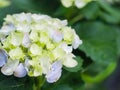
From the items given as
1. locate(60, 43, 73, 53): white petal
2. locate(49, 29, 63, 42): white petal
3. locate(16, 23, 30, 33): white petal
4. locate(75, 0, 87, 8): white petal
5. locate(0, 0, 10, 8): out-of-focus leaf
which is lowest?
locate(60, 43, 73, 53): white petal

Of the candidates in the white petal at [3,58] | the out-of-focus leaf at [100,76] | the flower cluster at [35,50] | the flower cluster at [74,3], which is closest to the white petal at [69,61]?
the flower cluster at [35,50]

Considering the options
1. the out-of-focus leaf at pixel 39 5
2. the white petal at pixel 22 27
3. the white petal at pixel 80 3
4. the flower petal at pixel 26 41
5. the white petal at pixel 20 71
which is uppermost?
the out-of-focus leaf at pixel 39 5

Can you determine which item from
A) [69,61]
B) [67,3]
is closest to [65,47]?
[69,61]

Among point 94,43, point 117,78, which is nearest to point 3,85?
point 94,43

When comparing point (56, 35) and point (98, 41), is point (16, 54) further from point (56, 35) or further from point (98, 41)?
point (98, 41)

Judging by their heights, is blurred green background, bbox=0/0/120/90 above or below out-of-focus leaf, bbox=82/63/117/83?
above

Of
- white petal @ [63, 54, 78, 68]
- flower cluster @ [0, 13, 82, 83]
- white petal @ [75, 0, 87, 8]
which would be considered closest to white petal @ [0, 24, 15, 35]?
flower cluster @ [0, 13, 82, 83]

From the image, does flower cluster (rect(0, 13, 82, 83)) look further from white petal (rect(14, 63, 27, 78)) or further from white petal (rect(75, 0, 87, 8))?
white petal (rect(75, 0, 87, 8))

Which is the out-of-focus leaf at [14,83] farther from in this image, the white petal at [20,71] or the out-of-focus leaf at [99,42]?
the out-of-focus leaf at [99,42]
